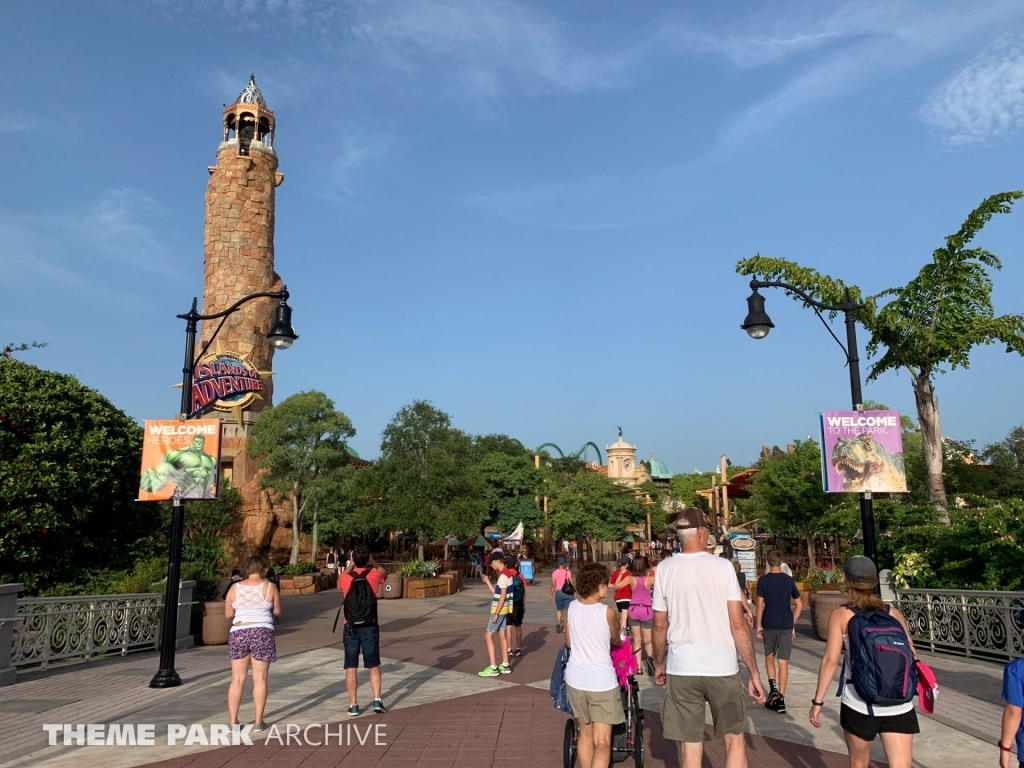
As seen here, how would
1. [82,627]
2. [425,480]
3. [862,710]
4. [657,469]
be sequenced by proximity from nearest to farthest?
[862,710] → [82,627] → [425,480] → [657,469]

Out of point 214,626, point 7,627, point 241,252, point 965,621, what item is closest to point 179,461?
point 7,627

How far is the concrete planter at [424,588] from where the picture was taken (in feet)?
83.7

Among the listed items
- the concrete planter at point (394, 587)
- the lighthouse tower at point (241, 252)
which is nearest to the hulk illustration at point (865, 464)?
the concrete planter at point (394, 587)

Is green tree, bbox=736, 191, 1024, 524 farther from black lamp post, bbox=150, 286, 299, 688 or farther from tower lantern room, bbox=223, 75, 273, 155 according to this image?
tower lantern room, bbox=223, 75, 273, 155

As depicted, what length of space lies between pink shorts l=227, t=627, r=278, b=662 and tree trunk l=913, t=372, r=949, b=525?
14.1 metres

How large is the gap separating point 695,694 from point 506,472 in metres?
47.4

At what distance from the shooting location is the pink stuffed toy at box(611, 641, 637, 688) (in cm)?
527

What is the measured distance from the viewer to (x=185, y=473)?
1017cm

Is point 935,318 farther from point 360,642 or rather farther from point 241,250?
point 241,250

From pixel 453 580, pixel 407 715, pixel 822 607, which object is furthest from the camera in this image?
pixel 453 580

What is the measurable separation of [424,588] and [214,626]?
40.3 ft

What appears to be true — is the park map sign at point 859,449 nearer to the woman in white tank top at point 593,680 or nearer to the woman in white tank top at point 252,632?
the woman in white tank top at point 593,680

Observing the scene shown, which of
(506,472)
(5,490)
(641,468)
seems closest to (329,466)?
(506,472)

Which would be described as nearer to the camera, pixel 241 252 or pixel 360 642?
pixel 360 642
